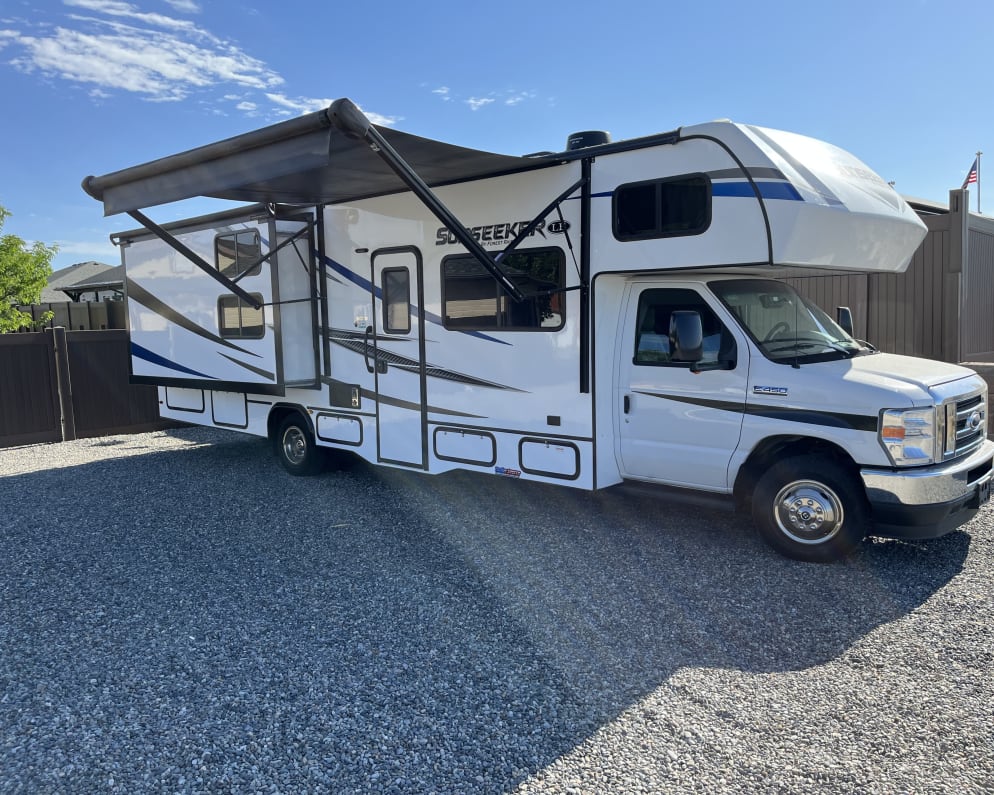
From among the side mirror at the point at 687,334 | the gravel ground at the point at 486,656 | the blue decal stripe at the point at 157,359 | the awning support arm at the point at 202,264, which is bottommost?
the gravel ground at the point at 486,656

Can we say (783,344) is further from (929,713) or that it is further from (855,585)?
Result: (929,713)

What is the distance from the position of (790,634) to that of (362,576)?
111 inches

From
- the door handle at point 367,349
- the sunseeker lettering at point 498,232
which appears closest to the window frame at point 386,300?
→ the door handle at point 367,349

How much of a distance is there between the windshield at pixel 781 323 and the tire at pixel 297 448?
469 cm

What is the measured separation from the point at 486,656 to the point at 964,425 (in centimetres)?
376

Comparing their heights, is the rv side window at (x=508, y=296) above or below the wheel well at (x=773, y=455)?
above

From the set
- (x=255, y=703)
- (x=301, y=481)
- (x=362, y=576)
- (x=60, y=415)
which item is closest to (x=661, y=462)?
(x=362, y=576)

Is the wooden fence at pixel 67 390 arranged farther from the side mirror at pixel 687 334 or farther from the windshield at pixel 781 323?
the windshield at pixel 781 323

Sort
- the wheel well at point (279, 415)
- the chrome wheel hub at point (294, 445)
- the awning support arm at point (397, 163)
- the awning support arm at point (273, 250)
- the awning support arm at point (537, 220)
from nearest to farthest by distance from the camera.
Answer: the awning support arm at point (397, 163) → the awning support arm at point (537, 220) → the awning support arm at point (273, 250) → the wheel well at point (279, 415) → the chrome wheel hub at point (294, 445)

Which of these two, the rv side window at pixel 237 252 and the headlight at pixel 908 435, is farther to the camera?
the rv side window at pixel 237 252

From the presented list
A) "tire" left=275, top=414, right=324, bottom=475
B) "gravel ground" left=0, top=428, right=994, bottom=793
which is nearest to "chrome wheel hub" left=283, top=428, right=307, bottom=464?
"tire" left=275, top=414, right=324, bottom=475

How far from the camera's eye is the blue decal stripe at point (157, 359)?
946cm

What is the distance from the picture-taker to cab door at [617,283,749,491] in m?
5.79

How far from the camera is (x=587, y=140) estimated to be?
21.4 ft
